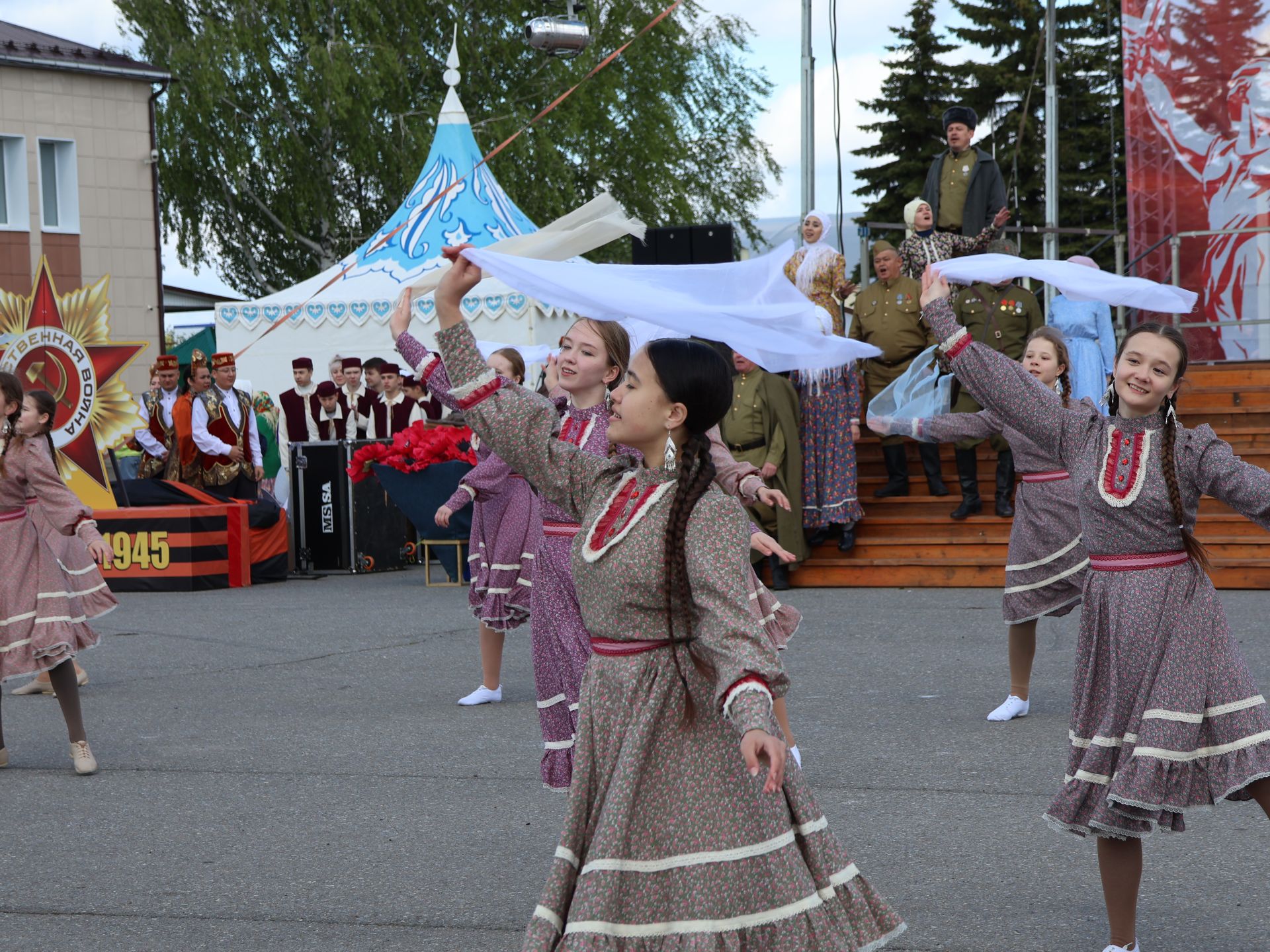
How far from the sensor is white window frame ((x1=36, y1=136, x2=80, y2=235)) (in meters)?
26.6

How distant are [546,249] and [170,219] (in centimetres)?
3089

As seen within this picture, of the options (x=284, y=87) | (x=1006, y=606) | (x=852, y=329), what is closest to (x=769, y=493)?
(x=1006, y=606)

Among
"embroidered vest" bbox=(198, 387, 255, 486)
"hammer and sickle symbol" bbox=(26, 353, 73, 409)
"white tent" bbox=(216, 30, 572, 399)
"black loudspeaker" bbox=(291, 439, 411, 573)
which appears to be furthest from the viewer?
"white tent" bbox=(216, 30, 572, 399)

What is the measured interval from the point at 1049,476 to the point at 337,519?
9856 mm

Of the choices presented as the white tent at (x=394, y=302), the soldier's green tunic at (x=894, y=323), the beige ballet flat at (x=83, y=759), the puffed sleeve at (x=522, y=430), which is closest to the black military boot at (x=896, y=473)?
the soldier's green tunic at (x=894, y=323)

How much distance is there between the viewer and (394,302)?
62.2 feet

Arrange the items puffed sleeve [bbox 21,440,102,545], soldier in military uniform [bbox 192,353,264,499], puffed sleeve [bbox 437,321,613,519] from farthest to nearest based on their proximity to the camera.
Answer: soldier in military uniform [bbox 192,353,264,499] → puffed sleeve [bbox 21,440,102,545] → puffed sleeve [bbox 437,321,613,519]

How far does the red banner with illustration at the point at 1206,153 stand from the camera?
15977 mm

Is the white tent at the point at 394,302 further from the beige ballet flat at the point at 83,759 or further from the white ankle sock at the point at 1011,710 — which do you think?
the beige ballet flat at the point at 83,759

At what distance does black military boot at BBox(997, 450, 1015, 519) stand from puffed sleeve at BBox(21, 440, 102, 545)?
8.34 meters

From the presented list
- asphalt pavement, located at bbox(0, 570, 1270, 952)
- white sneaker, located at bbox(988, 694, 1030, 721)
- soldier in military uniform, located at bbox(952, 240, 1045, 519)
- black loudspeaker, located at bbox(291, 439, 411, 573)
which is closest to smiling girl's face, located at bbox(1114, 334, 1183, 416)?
asphalt pavement, located at bbox(0, 570, 1270, 952)

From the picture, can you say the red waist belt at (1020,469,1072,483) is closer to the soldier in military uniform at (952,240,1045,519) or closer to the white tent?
the soldier in military uniform at (952,240,1045,519)

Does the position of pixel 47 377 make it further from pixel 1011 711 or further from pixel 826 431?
pixel 1011 711

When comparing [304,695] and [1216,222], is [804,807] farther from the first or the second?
[1216,222]
